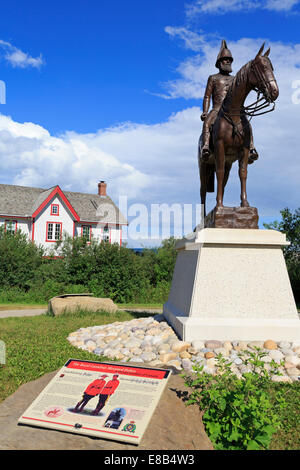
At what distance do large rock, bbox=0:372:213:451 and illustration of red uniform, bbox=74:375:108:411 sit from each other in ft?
0.88

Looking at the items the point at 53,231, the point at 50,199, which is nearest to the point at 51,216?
the point at 53,231

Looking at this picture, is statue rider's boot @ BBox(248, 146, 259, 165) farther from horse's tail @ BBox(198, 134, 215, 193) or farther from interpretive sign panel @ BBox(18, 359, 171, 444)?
interpretive sign panel @ BBox(18, 359, 171, 444)

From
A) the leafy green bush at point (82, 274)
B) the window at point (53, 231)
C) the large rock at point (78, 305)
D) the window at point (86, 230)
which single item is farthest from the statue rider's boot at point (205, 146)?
the window at point (86, 230)

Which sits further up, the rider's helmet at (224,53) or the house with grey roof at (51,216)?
the rider's helmet at (224,53)

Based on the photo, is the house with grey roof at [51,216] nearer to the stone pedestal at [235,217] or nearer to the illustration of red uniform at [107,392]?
the stone pedestal at [235,217]

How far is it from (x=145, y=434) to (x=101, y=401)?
0.46 m

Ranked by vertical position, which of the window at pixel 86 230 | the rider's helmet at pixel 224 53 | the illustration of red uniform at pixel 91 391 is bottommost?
the illustration of red uniform at pixel 91 391

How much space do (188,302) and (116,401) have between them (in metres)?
3.74

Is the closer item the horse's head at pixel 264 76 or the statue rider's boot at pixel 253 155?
the horse's head at pixel 264 76

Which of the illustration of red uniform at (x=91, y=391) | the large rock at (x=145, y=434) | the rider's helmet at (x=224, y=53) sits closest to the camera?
the large rock at (x=145, y=434)

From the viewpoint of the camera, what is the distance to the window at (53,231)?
3027cm

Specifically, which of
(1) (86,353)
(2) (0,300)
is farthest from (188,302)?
(2) (0,300)

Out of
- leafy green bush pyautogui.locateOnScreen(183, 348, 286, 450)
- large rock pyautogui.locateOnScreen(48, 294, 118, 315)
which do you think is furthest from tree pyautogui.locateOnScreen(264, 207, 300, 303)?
leafy green bush pyautogui.locateOnScreen(183, 348, 286, 450)

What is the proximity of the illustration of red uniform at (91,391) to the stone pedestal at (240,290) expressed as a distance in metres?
3.00
